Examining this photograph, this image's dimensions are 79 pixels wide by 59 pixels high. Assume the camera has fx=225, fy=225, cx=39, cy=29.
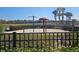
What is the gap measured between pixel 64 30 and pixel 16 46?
191 cm

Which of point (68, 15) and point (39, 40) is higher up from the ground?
point (68, 15)

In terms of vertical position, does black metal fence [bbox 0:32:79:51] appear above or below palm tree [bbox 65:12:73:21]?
below

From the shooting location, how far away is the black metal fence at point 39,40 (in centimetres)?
848

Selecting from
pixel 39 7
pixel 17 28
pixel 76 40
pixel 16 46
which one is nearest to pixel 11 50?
pixel 16 46

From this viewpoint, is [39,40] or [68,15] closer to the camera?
[68,15]

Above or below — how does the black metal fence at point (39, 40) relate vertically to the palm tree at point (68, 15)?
below

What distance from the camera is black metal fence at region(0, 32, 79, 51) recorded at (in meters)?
8.48

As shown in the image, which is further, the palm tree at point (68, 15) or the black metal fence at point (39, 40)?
the black metal fence at point (39, 40)

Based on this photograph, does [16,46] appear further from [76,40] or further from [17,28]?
[76,40]

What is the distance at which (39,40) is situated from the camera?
8.55 metres

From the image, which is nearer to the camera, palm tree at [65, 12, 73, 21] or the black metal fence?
palm tree at [65, 12, 73, 21]
